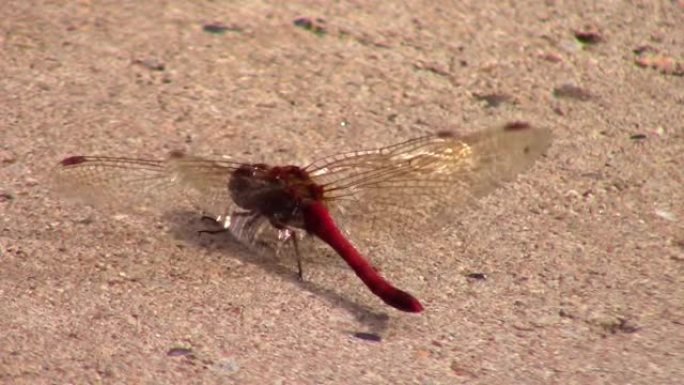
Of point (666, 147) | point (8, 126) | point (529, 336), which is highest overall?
point (666, 147)

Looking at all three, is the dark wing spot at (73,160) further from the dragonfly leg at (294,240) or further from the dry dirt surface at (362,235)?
the dragonfly leg at (294,240)

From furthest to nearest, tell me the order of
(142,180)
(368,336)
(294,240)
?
(142,180) < (294,240) < (368,336)

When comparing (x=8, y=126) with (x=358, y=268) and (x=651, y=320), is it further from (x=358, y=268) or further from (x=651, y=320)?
(x=651, y=320)

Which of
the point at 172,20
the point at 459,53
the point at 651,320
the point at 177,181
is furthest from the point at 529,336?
the point at 172,20

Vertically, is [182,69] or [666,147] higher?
[666,147]

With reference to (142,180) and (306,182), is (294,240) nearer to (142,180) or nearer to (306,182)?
(306,182)

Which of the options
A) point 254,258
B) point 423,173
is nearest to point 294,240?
point 254,258

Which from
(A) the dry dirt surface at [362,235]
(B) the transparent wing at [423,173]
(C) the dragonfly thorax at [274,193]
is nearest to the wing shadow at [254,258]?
(A) the dry dirt surface at [362,235]
